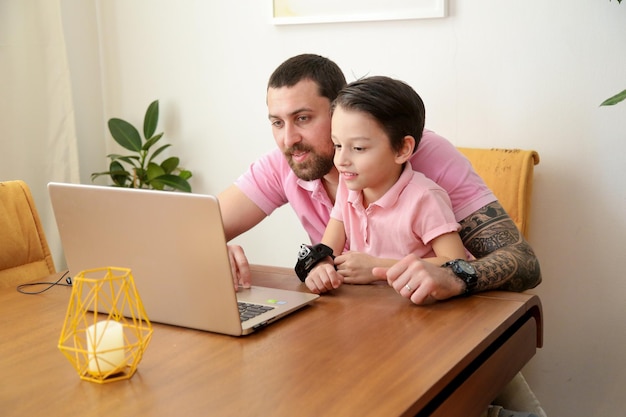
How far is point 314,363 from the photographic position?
1.24 metres

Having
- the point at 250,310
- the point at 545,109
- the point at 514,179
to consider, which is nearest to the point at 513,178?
the point at 514,179

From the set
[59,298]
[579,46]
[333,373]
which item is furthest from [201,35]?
[333,373]

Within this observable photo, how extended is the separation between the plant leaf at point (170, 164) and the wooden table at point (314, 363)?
163 cm

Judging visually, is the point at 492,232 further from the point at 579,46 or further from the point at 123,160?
the point at 123,160

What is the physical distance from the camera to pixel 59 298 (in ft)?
5.57

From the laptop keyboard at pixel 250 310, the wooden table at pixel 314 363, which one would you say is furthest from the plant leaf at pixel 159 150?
the laptop keyboard at pixel 250 310

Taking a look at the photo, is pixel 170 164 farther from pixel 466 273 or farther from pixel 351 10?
pixel 466 273

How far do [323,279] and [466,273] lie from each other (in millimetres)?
288

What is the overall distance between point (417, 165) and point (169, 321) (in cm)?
75

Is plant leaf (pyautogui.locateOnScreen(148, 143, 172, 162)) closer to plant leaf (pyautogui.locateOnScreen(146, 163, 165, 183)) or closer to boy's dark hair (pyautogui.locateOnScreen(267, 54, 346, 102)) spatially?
plant leaf (pyautogui.locateOnScreen(146, 163, 165, 183))

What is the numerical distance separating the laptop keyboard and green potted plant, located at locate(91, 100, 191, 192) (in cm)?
172

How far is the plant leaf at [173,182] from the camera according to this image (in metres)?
3.20

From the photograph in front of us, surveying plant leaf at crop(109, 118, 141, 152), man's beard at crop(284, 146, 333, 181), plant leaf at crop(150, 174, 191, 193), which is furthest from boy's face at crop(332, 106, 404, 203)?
plant leaf at crop(109, 118, 141, 152)

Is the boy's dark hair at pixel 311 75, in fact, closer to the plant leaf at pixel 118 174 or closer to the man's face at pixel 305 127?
the man's face at pixel 305 127
